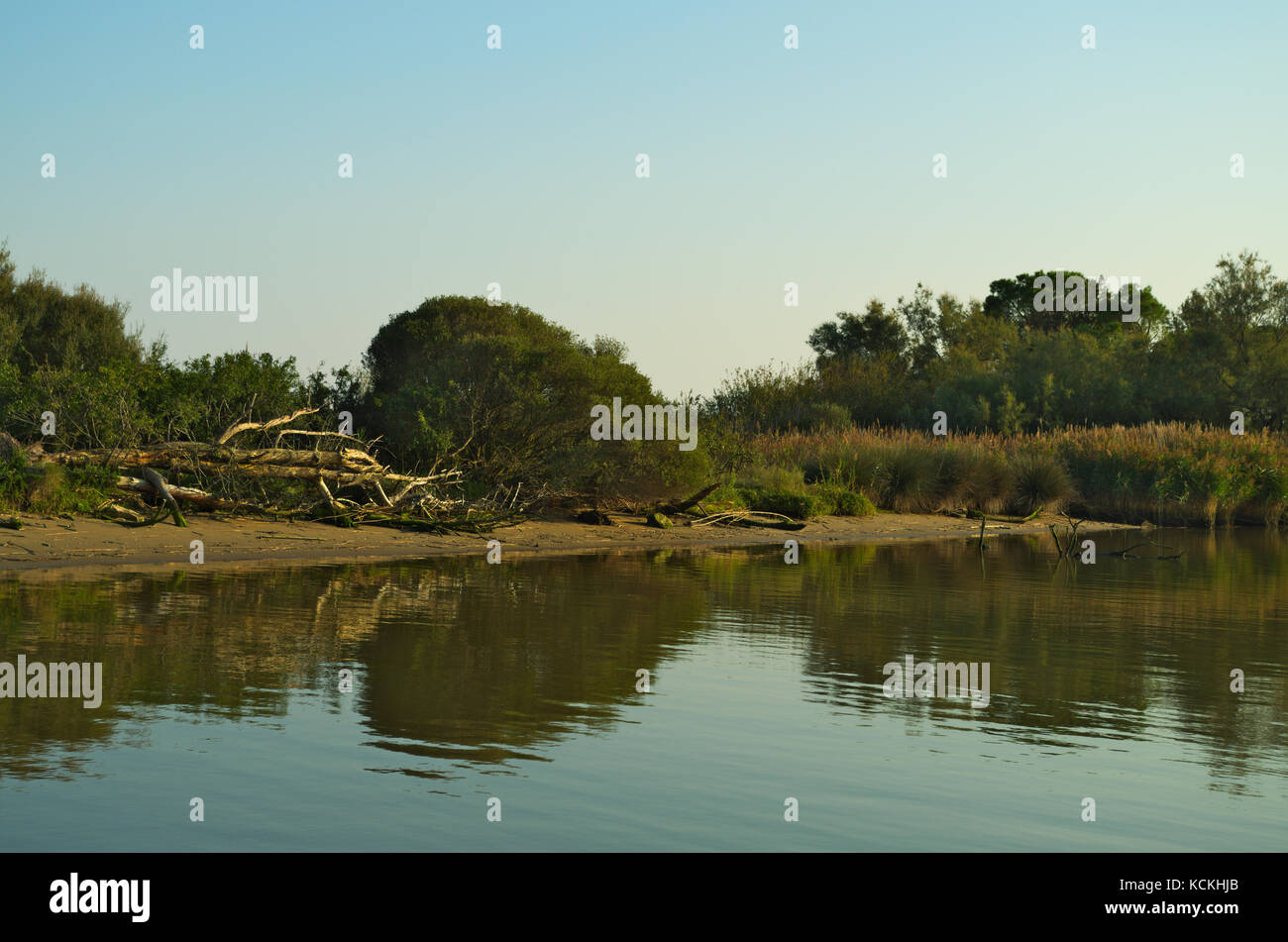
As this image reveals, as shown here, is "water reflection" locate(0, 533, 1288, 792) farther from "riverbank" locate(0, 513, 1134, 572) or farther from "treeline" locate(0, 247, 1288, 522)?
"treeline" locate(0, 247, 1288, 522)

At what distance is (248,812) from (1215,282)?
6579 cm

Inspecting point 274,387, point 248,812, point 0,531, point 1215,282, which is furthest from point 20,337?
point 1215,282

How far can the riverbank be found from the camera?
1867 centimetres

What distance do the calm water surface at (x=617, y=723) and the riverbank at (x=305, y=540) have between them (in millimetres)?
2000

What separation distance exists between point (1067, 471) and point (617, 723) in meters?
36.4

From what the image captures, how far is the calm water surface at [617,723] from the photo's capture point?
6402 mm

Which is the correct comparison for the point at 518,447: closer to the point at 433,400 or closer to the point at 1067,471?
the point at 433,400

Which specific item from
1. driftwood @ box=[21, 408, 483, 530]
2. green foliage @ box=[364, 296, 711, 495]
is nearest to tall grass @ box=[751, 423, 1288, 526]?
green foliage @ box=[364, 296, 711, 495]

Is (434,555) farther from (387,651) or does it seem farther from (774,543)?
(387,651)

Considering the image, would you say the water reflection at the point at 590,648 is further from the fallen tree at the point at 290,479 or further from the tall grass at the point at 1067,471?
the tall grass at the point at 1067,471

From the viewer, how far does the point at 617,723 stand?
882 centimetres

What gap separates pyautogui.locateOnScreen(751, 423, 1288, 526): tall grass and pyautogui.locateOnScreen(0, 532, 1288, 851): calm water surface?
65.5 ft

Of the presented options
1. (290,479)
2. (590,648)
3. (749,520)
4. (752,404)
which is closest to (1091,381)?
(752,404)

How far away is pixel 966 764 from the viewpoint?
7852 millimetres
